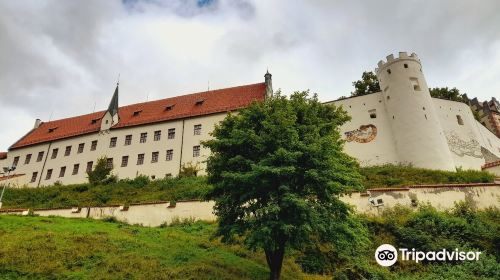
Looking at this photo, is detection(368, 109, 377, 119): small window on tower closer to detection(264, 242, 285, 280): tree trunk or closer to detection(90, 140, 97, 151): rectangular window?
detection(264, 242, 285, 280): tree trunk

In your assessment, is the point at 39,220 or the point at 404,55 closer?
the point at 39,220

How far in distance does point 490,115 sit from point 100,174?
189 feet

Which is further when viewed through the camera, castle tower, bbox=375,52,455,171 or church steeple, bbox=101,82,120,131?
church steeple, bbox=101,82,120,131

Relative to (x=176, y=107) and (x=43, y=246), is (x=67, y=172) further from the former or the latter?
(x=43, y=246)

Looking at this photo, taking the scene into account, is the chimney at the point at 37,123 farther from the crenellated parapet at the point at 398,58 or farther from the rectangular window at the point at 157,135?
the crenellated parapet at the point at 398,58

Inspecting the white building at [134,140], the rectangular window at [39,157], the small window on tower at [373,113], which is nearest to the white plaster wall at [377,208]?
the white building at [134,140]

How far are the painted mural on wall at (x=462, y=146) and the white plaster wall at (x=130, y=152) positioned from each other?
21.9m

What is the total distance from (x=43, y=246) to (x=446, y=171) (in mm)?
28338

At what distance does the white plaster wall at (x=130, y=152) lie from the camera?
38.8 meters

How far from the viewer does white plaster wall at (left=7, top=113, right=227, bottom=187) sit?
38.8m

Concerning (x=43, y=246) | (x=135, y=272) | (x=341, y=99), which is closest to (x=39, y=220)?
(x=43, y=246)

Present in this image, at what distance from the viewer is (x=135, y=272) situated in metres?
13.3

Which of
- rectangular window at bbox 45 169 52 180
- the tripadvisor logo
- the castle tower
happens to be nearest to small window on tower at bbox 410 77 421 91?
the castle tower

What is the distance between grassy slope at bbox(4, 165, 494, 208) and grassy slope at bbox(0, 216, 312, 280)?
807 cm
